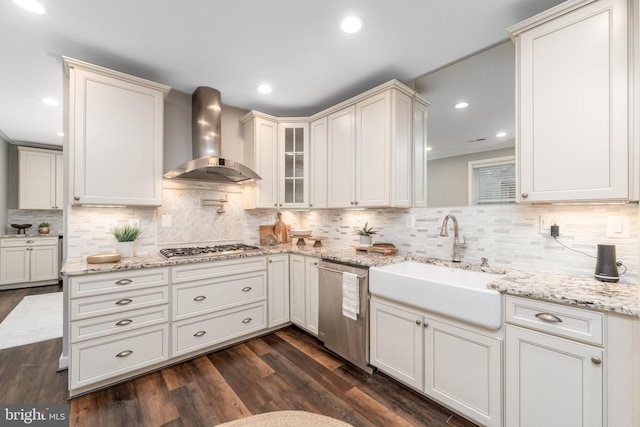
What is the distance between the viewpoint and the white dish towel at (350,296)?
2.24 m

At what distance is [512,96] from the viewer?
6.55ft

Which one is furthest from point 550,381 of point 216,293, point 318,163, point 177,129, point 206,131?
point 177,129

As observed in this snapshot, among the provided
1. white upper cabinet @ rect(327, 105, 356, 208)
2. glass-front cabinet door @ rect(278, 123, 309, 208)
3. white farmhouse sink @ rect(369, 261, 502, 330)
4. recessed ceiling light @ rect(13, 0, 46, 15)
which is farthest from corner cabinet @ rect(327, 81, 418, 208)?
recessed ceiling light @ rect(13, 0, 46, 15)

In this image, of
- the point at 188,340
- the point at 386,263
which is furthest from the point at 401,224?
the point at 188,340

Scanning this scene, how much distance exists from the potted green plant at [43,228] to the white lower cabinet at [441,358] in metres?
6.19

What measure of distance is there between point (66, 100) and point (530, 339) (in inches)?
145

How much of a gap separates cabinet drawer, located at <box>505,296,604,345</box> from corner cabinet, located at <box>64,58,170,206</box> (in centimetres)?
281

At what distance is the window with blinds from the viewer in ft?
6.54

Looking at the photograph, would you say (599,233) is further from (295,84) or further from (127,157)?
(127,157)

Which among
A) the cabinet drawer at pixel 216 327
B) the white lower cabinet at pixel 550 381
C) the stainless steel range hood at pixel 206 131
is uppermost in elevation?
the stainless steel range hood at pixel 206 131

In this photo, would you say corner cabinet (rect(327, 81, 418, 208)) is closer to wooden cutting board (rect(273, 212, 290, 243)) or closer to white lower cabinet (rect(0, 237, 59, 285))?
wooden cutting board (rect(273, 212, 290, 243))

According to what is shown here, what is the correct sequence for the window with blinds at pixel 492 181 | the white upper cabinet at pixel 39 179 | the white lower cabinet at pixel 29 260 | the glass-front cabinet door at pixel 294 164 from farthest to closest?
1. the white upper cabinet at pixel 39 179
2. the white lower cabinet at pixel 29 260
3. the glass-front cabinet door at pixel 294 164
4. the window with blinds at pixel 492 181

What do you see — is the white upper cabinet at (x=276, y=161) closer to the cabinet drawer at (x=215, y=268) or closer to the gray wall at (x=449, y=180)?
the cabinet drawer at (x=215, y=268)

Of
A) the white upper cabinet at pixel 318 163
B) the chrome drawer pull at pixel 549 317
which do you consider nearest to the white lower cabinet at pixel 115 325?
the white upper cabinet at pixel 318 163
